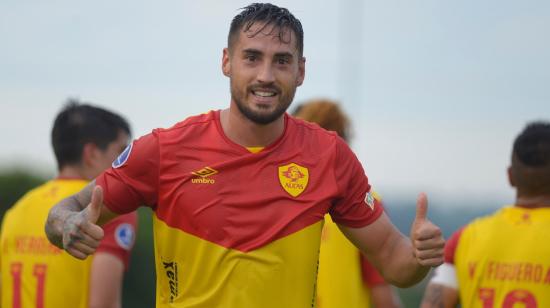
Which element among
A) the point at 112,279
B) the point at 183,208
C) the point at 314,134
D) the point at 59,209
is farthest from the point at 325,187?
the point at 112,279

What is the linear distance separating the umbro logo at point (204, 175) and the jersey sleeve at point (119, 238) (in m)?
1.53

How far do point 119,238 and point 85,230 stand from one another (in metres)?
1.80

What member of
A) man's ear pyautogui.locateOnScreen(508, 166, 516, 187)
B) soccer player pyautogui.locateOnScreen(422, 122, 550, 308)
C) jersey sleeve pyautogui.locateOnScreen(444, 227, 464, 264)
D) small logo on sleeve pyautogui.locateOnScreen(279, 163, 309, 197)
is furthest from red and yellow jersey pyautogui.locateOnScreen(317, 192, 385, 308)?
small logo on sleeve pyautogui.locateOnScreen(279, 163, 309, 197)

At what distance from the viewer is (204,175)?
4.58m

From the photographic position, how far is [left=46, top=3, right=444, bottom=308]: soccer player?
448 cm

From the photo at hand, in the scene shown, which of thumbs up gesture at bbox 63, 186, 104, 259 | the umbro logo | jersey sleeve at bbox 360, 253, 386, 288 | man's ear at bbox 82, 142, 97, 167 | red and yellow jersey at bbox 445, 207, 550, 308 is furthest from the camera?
man's ear at bbox 82, 142, 97, 167

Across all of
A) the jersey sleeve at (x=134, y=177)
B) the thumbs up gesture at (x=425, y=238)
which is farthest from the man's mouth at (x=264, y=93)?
the thumbs up gesture at (x=425, y=238)

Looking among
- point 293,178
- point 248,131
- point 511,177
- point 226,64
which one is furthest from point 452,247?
point 226,64

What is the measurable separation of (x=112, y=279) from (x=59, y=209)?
1.47 meters

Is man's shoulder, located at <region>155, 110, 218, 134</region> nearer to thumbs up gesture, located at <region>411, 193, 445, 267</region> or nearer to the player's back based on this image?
thumbs up gesture, located at <region>411, 193, 445, 267</region>

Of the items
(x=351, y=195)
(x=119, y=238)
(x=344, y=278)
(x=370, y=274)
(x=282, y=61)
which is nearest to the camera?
(x=282, y=61)

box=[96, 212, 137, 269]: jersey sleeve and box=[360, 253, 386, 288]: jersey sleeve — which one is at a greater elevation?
box=[96, 212, 137, 269]: jersey sleeve

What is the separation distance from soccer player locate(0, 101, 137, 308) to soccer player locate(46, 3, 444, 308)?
53.7 inches

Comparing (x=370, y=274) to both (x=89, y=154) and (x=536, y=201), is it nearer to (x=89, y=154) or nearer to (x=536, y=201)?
(x=536, y=201)
